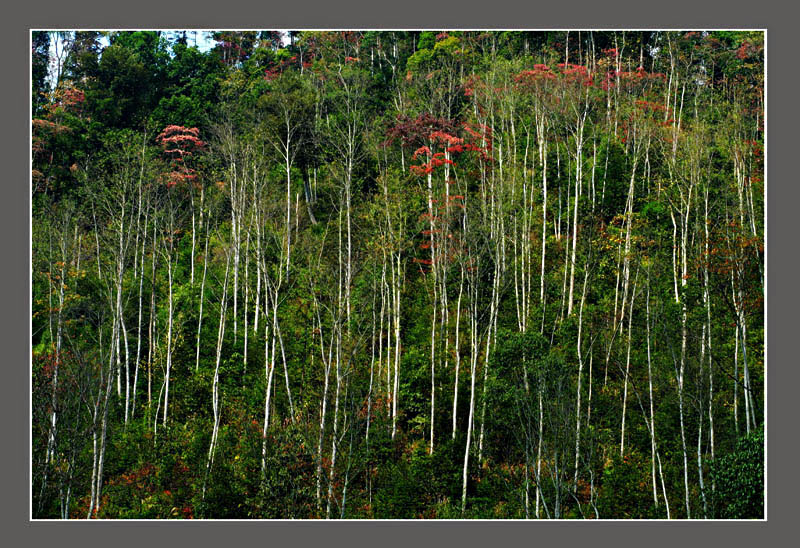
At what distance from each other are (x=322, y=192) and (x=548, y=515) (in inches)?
471

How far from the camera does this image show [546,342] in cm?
1245

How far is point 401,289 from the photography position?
48.8 ft

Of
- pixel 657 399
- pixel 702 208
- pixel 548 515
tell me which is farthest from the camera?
pixel 702 208

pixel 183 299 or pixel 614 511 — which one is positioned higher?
pixel 183 299

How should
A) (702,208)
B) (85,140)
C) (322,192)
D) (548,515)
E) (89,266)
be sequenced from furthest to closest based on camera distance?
1. (322,192)
2. (85,140)
3. (89,266)
4. (702,208)
5. (548,515)

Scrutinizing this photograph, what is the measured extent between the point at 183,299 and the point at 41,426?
5009 mm

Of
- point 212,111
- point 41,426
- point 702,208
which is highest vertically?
point 212,111

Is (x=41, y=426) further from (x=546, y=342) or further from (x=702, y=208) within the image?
(x=702, y=208)

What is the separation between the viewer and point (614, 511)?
10.9 m

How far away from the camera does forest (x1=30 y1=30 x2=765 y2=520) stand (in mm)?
11023

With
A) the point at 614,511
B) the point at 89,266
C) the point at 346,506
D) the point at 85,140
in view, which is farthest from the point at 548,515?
the point at 85,140

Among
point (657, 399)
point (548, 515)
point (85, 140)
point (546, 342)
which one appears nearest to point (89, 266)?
point (85, 140)

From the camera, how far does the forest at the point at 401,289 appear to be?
11023 millimetres

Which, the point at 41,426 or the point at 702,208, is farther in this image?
the point at 702,208
